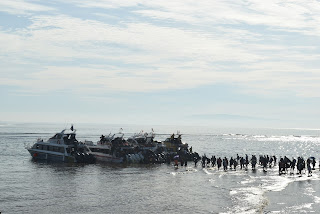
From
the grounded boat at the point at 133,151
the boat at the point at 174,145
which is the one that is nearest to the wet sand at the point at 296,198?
the grounded boat at the point at 133,151

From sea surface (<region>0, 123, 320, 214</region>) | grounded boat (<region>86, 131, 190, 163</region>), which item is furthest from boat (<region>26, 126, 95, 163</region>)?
sea surface (<region>0, 123, 320, 214</region>)

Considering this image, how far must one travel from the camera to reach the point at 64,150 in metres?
69.8

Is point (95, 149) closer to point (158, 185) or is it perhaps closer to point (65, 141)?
point (65, 141)

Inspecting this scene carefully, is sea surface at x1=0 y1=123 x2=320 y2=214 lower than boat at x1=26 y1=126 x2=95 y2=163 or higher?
lower

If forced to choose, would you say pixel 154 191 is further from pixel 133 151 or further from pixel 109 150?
pixel 109 150

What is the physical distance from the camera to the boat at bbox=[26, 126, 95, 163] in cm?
6838

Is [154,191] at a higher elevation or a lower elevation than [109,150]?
lower

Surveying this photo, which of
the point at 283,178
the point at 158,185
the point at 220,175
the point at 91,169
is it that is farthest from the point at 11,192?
the point at 283,178

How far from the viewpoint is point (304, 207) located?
105ft

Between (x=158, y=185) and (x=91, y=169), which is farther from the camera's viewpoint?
(x=91, y=169)

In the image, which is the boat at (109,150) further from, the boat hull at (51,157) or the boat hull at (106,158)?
the boat hull at (51,157)

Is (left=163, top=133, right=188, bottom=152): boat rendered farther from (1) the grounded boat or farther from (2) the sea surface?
(2) the sea surface

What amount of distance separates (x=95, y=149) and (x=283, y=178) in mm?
35425

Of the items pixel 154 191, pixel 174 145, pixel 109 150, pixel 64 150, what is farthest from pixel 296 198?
pixel 64 150
